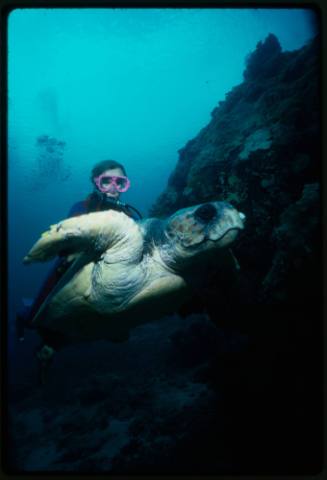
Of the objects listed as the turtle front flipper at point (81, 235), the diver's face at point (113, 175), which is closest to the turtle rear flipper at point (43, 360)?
the turtle front flipper at point (81, 235)

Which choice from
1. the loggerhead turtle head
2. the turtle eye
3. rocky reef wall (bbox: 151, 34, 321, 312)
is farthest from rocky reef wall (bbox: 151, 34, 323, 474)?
the turtle eye

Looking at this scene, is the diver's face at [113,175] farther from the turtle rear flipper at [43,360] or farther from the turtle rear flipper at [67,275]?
the turtle rear flipper at [43,360]

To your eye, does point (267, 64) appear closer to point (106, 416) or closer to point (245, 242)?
point (245, 242)

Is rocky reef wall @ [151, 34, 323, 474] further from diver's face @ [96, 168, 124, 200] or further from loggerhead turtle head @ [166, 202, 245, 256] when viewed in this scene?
diver's face @ [96, 168, 124, 200]

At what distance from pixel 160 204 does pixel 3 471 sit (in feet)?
16.9

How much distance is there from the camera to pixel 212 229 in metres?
1.68

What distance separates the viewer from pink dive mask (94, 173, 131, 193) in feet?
10.6

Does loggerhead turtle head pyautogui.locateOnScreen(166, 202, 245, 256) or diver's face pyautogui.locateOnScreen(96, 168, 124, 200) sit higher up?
diver's face pyautogui.locateOnScreen(96, 168, 124, 200)

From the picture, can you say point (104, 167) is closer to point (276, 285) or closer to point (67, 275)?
point (67, 275)

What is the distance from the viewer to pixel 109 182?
3.25 meters

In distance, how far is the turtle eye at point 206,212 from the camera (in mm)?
1679

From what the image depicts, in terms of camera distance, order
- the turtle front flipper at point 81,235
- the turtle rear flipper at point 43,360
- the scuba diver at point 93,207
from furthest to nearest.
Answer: the turtle rear flipper at point 43,360
the scuba diver at point 93,207
the turtle front flipper at point 81,235

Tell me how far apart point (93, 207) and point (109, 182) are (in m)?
0.78

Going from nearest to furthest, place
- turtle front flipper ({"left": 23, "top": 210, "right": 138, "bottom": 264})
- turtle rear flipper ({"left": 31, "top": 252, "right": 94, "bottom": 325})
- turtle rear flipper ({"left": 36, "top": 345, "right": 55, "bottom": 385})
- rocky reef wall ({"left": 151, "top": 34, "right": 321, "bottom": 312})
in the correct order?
turtle front flipper ({"left": 23, "top": 210, "right": 138, "bottom": 264})
turtle rear flipper ({"left": 31, "top": 252, "right": 94, "bottom": 325})
rocky reef wall ({"left": 151, "top": 34, "right": 321, "bottom": 312})
turtle rear flipper ({"left": 36, "top": 345, "right": 55, "bottom": 385})
